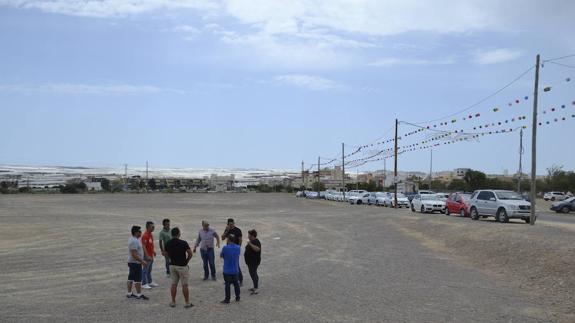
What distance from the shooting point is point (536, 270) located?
15.4m

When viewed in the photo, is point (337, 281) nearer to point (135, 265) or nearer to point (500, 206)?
point (135, 265)

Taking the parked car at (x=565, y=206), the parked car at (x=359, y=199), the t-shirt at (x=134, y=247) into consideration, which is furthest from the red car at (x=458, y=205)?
the parked car at (x=359, y=199)

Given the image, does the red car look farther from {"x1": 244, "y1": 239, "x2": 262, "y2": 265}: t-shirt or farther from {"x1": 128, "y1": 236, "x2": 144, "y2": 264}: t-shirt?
{"x1": 128, "y1": 236, "x2": 144, "y2": 264}: t-shirt

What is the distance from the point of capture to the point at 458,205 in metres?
37.6

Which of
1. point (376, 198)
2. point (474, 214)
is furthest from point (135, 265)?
point (376, 198)

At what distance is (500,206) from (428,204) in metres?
13.1

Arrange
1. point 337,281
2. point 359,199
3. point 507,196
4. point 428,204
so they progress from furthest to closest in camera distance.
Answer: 1. point 359,199
2. point 428,204
3. point 507,196
4. point 337,281

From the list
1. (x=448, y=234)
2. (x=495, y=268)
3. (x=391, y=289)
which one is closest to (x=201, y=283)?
(x=391, y=289)

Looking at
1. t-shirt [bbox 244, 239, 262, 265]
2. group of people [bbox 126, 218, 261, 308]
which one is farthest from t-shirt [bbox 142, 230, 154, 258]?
t-shirt [bbox 244, 239, 262, 265]

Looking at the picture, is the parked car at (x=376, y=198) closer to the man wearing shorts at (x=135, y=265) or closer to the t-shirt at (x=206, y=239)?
the t-shirt at (x=206, y=239)

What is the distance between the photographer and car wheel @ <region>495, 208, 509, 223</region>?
2969cm

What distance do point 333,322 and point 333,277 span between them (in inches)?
193

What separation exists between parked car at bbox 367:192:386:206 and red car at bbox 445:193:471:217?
22.1 metres

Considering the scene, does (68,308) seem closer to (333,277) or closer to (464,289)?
(333,277)
